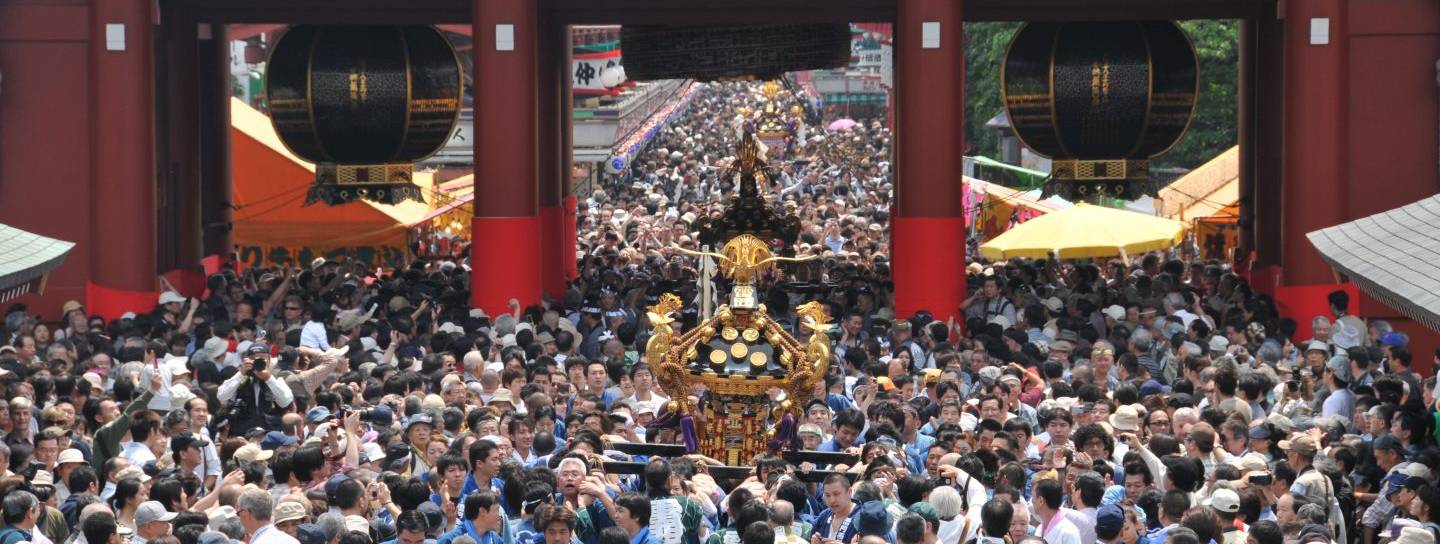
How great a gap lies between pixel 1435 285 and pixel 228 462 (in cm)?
686

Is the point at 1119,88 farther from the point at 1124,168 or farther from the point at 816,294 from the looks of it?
the point at 816,294

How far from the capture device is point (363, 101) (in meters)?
24.0

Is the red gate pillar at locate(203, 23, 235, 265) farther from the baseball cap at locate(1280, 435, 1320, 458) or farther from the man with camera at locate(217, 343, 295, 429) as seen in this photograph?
the baseball cap at locate(1280, 435, 1320, 458)

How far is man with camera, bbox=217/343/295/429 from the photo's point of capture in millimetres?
15094

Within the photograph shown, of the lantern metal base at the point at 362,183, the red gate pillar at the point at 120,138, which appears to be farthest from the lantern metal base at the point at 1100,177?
the red gate pillar at the point at 120,138

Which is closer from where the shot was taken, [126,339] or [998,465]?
[998,465]

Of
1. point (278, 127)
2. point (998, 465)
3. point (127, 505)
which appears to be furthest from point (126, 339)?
point (998, 465)

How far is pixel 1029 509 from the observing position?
12523 millimetres

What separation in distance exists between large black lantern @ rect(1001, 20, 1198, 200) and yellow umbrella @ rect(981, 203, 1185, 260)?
470 millimetres

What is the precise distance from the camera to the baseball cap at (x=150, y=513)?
11156mm

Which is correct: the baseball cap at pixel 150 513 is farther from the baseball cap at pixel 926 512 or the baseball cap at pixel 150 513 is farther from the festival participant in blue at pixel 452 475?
the baseball cap at pixel 926 512

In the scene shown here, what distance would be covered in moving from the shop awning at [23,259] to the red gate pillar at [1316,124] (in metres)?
11.7

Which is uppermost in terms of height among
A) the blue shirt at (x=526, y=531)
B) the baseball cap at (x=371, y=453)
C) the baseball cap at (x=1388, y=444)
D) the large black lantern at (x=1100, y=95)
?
the large black lantern at (x=1100, y=95)

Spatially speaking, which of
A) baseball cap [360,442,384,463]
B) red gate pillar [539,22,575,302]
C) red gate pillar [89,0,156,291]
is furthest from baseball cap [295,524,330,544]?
red gate pillar [539,22,575,302]
